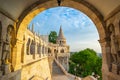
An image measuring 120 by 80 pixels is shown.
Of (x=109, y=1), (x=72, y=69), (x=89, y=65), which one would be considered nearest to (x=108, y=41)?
(x=109, y=1)

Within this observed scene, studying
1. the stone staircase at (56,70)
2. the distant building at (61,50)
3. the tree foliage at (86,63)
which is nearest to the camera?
the stone staircase at (56,70)

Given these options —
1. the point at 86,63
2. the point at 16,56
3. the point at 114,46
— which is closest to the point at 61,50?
the point at 86,63

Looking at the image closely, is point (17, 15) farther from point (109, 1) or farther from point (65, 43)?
point (65, 43)

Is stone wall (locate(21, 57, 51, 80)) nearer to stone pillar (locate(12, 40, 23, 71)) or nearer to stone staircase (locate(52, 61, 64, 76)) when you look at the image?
stone pillar (locate(12, 40, 23, 71))

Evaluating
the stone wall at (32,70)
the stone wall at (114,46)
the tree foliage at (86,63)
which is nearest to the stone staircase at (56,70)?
the stone wall at (32,70)

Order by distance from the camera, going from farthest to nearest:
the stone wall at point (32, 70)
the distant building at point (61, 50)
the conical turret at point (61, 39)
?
the conical turret at point (61, 39) → the distant building at point (61, 50) → the stone wall at point (32, 70)

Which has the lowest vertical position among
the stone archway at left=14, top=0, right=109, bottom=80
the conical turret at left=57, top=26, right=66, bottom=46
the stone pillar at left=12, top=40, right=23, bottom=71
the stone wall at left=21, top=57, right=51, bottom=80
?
the stone wall at left=21, top=57, right=51, bottom=80

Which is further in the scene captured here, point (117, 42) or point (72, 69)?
point (72, 69)

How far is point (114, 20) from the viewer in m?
4.23

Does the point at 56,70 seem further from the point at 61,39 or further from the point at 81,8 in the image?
the point at 81,8

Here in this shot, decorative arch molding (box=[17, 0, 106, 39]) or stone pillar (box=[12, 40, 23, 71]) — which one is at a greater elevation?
decorative arch molding (box=[17, 0, 106, 39])

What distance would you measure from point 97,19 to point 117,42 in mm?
1433

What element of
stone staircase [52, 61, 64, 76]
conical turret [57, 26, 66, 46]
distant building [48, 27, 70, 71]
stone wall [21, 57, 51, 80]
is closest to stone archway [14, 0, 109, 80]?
stone wall [21, 57, 51, 80]

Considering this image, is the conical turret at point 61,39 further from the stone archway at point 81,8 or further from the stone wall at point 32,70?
the stone archway at point 81,8
